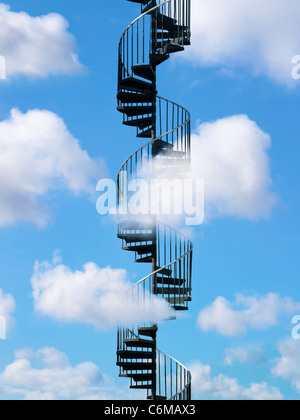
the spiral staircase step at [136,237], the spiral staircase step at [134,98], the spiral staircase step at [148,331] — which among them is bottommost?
the spiral staircase step at [148,331]

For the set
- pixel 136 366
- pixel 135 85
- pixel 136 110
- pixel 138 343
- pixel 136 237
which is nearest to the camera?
pixel 138 343

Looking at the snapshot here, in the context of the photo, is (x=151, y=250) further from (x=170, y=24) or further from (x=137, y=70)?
(x=170, y=24)

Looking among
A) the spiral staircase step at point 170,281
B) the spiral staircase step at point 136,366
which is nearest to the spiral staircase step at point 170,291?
the spiral staircase step at point 170,281

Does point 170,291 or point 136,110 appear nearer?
point 170,291

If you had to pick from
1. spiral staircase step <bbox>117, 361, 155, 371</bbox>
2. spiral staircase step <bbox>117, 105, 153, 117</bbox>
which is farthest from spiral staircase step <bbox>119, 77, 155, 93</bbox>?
spiral staircase step <bbox>117, 361, 155, 371</bbox>

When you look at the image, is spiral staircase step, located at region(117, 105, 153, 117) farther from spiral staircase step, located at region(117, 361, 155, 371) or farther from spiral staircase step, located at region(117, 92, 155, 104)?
spiral staircase step, located at region(117, 361, 155, 371)

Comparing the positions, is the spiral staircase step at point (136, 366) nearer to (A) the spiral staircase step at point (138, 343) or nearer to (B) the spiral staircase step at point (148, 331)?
(A) the spiral staircase step at point (138, 343)

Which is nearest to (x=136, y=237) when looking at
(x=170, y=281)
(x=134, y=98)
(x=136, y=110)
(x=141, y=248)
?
(x=141, y=248)

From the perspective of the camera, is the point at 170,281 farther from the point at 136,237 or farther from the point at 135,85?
the point at 135,85

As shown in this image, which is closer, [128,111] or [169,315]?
[169,315]
